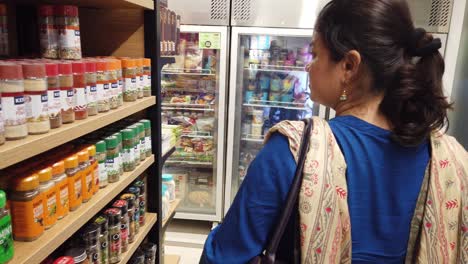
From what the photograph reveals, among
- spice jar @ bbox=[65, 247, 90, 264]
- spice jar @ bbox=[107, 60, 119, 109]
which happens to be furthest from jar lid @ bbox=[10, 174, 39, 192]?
spice jar @ bbox=[107, 60, 119, 109]

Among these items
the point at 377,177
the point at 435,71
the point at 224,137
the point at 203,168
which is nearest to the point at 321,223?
the point at 377,177

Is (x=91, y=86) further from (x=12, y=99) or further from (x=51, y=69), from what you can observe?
(x=12, y=99)

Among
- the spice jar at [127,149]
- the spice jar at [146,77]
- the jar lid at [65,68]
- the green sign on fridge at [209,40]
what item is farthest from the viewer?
the green sign on fridge at [209,40]

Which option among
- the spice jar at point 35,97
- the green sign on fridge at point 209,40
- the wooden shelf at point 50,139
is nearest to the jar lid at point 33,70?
the spice jar at point 35,97

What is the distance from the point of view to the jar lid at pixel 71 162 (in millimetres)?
1005

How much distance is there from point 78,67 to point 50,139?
27 centimetres

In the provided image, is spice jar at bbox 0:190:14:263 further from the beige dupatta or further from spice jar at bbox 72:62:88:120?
the beige dupatta

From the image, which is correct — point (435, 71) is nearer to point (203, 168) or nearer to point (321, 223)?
point (321, 223)

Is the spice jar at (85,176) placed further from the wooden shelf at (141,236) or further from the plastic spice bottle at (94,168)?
the wooden shelf at (141,236)

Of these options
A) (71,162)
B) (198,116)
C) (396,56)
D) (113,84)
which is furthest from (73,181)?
(198,116)

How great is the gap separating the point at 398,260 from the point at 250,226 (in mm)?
394

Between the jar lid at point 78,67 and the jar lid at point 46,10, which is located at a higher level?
the jar lid at point 46,10

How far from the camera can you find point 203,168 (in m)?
3.49

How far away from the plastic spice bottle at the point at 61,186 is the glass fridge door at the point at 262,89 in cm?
207
